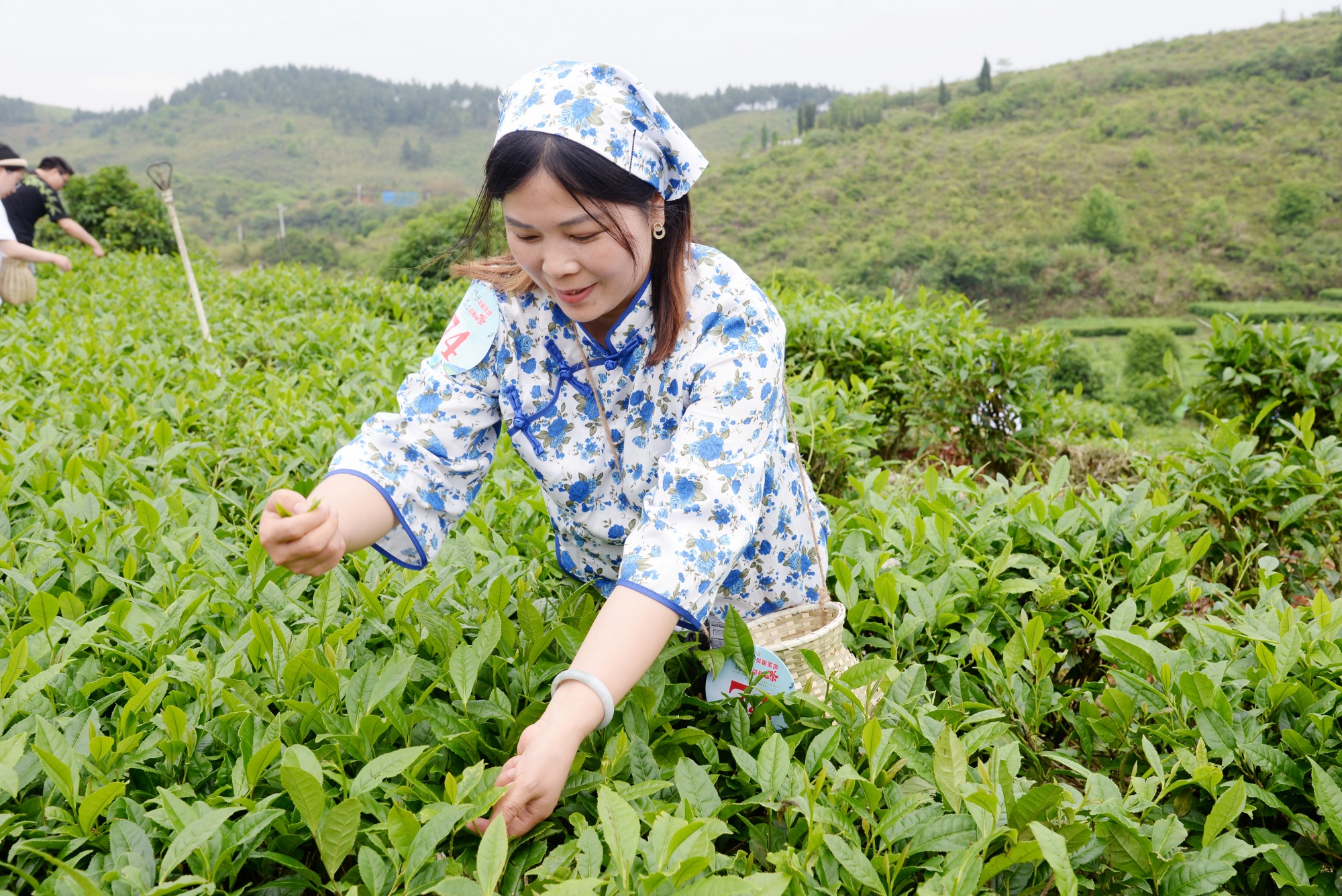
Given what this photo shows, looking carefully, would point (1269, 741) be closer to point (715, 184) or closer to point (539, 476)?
point (539, 476)

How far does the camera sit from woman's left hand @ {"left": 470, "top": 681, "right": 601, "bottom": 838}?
0.95 meters

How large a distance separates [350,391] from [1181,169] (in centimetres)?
Answer: 5909

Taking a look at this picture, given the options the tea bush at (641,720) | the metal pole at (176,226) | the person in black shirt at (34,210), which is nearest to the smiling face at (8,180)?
the person in black shirt at (34,210)

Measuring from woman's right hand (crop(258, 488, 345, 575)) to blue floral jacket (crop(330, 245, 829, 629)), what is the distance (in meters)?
0.17

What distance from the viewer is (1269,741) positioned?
4.17 feet

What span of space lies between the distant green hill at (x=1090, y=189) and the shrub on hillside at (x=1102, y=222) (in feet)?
0.42

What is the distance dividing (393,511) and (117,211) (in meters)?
15.4

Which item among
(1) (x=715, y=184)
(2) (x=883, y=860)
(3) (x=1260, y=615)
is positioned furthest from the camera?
(1) (x=715, y=184)

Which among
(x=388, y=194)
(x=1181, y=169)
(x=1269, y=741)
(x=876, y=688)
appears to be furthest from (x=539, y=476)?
(x=388, y=194)

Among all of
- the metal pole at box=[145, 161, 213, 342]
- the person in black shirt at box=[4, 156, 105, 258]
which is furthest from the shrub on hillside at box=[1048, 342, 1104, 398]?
the metal pole at box=[145, 161, 213, 342]

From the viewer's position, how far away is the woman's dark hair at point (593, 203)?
1169 millimetres

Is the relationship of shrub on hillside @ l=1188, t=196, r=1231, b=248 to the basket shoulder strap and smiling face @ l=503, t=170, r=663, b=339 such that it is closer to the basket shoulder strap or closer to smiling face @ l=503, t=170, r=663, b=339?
the basket shoulder strap

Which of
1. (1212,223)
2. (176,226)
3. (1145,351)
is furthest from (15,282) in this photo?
(1212,223)

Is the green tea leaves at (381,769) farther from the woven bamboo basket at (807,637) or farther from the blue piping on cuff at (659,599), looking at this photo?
the woven bamboo basket at (807,637)
